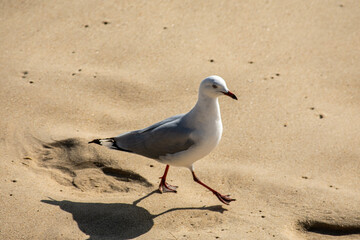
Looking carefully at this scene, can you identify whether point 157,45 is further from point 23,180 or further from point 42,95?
point 23,180

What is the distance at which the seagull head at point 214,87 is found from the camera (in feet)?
14.2

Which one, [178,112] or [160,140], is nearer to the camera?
[160,140]

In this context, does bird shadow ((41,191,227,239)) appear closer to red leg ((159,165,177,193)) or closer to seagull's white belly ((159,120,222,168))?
red leg ((159,165,177,193))

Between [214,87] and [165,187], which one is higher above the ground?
[214,87]

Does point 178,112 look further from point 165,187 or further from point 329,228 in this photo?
point 329,228

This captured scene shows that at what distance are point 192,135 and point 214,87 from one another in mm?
452

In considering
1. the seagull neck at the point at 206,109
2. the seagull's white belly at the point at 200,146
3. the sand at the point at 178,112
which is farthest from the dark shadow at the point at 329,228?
the seagull neck at the point at 206,109

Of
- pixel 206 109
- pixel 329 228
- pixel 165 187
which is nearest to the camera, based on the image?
pixel 329 228

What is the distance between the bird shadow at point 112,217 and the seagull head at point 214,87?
3.25 ft

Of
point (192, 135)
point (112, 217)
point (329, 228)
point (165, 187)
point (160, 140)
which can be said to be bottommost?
point (112, 217)

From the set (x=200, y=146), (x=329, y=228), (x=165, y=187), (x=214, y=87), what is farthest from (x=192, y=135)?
Answer: (x=329, y=228)

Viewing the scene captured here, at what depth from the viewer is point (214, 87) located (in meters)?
4.36

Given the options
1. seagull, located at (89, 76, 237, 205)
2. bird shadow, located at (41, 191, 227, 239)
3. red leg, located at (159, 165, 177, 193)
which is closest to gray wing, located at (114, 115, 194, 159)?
seagull, located at (89, 76, 237, 205)

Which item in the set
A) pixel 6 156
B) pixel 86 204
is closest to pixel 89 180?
pixel 86 204
